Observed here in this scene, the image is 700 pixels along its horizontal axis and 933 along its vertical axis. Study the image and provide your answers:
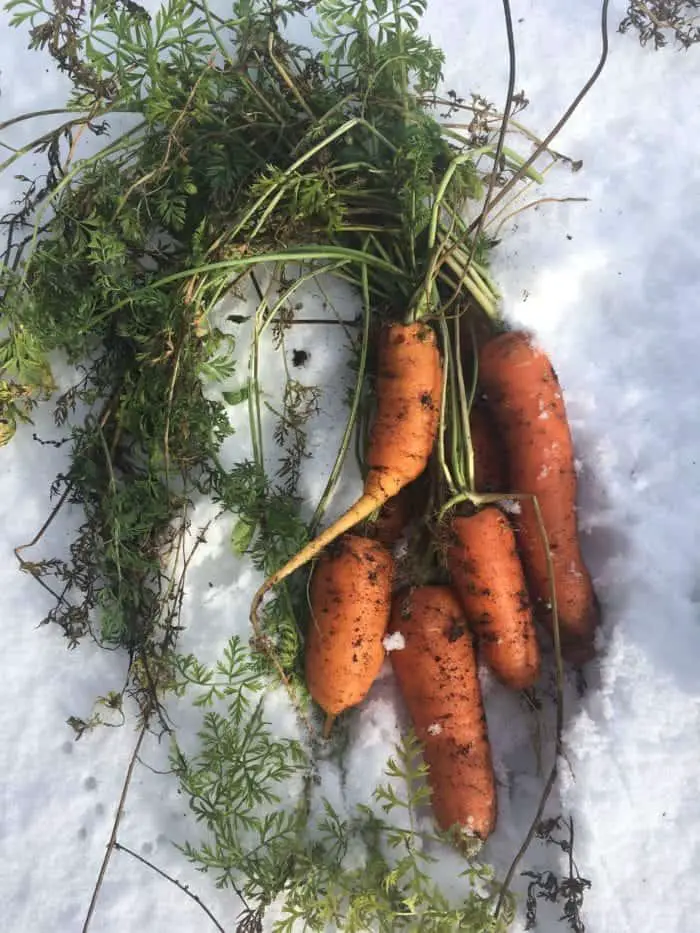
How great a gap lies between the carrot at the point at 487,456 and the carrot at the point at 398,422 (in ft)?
0.59

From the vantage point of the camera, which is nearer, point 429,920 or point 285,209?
point 429,920

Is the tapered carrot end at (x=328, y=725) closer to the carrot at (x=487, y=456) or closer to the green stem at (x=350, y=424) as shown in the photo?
the green stem at (x=350, y=424)

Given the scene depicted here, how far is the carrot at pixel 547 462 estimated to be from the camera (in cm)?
184

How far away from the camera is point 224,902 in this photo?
6.12 feet

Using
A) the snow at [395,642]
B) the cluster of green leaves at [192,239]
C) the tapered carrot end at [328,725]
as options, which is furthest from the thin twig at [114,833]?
the snow at [395,642]

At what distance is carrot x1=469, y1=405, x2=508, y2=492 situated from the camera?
6.42 ft

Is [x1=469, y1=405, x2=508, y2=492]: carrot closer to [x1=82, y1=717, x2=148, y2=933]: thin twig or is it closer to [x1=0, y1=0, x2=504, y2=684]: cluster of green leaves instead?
[x1=0, y1=0, x2=504, y2=684]: cluster of green leaves

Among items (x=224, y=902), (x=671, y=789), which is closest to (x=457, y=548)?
(x=671, y=789)

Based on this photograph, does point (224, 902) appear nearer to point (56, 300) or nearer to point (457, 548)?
point (457, 548)

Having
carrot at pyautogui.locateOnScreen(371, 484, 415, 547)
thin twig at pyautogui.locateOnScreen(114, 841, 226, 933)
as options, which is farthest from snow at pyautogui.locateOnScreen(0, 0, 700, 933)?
carrot at pyautogui.locateOnScreen(371, 484, 415, 547)

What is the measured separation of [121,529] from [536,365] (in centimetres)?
113

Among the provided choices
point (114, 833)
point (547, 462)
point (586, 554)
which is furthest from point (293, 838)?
point (547, 462)

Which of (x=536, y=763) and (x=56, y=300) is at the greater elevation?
(x=56, y=300)

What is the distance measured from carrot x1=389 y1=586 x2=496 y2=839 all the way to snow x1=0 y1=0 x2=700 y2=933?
0.33 ft
